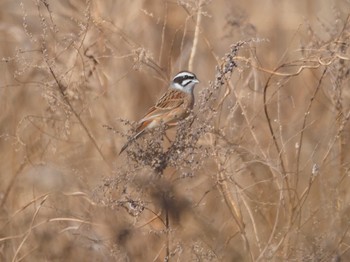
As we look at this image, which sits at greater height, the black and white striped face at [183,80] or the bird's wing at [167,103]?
the black and white striped face at [183,80]

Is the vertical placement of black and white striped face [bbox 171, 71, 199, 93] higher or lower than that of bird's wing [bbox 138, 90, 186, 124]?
higher

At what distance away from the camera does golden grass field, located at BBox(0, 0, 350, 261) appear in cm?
386

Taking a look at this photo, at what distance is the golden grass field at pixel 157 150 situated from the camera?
386cm

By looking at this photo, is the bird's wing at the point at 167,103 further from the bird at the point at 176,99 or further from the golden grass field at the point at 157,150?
the golden grass field at the point at 157,150

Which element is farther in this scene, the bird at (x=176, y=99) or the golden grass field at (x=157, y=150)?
the bird at (x=176, y=99)

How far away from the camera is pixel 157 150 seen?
3.77m

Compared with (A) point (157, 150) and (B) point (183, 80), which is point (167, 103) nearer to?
(B) point (183, 80)

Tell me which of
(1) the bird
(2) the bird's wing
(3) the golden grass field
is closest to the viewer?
(3) the golden grass field

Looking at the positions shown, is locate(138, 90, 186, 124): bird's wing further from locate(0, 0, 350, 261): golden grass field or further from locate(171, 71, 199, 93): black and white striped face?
locate(0, 0, 350, 261): golden grass field

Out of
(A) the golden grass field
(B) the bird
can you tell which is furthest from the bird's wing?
(A) the golden grass field

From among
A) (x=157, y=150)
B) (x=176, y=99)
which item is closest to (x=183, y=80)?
(x=176, y=99)

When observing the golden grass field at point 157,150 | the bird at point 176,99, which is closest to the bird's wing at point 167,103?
the bird at point 176,99

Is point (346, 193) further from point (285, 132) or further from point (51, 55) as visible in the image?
point (51, 55)

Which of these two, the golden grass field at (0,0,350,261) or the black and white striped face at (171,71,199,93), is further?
the black and white striped face at (171,71,199,93)
